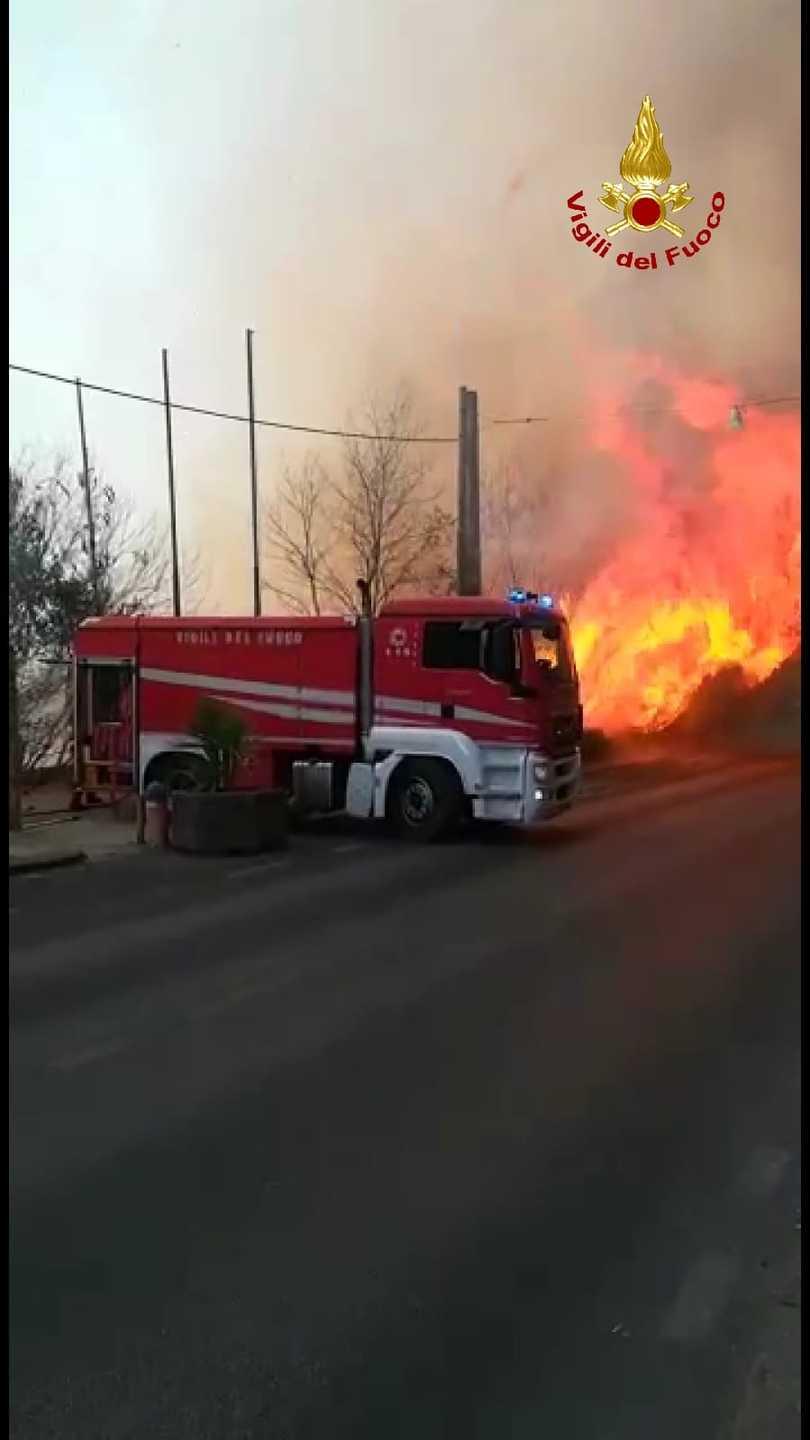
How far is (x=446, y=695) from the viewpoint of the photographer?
12.0m

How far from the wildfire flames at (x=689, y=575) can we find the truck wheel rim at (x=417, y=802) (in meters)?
8.80

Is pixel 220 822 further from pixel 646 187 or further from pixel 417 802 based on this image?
pixel 646 187

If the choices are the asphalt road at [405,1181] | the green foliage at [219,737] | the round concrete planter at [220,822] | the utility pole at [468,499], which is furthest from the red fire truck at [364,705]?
the asphalt road at [405,1181]

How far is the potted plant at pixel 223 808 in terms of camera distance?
1087 cm

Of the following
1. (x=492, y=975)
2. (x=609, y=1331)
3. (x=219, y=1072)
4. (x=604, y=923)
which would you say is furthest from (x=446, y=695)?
(x=609, y=1331)

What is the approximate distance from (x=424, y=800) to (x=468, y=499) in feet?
19.4

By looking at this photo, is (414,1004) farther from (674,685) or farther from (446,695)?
(674,685)

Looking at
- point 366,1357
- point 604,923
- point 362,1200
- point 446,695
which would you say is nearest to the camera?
point 366,1357

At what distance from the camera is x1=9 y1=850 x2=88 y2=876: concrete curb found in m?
9.72

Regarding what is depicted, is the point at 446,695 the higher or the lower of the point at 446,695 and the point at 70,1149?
the higher

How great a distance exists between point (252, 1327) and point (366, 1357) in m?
0.29

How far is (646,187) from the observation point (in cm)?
1305

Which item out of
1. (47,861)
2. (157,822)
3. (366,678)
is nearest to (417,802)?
(366,678)

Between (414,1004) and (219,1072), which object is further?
(414,1004)
